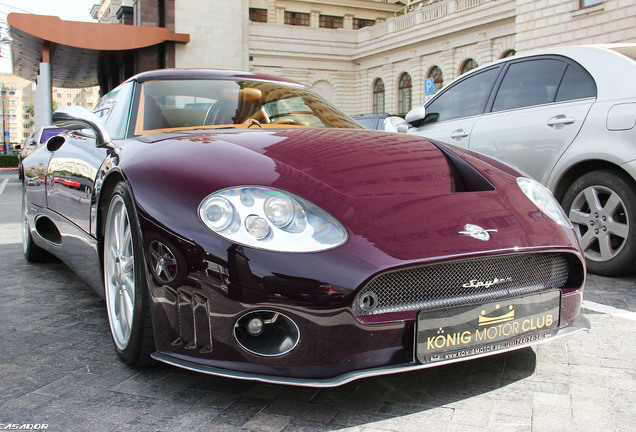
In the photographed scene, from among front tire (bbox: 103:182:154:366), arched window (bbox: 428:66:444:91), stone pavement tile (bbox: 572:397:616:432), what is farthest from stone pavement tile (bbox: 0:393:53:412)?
arched window (bbox: 428:66:444:91)

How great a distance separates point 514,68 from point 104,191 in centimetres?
371

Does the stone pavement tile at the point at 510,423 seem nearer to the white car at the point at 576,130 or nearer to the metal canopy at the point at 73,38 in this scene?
the white car at the point at 576,130

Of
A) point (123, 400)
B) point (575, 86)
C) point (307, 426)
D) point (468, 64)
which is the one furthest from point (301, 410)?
point (468, 64)

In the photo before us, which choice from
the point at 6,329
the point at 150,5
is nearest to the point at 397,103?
the point at 150,5

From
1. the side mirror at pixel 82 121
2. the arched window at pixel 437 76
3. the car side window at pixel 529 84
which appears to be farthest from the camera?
the arched window at pixel 437 76

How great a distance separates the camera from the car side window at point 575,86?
447 centimetres

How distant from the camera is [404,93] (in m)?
48.4

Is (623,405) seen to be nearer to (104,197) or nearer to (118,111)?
(104,197)

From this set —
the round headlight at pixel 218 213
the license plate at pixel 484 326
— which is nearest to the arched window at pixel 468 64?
the license plate at pixel 484 326

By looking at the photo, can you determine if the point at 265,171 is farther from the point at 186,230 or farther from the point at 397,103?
the point at 397,103

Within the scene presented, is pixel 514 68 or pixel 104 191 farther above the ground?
pixel 514 68

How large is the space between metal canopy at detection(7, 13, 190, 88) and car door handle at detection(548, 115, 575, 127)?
93.9 feet

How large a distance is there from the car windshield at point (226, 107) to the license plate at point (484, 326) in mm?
1630

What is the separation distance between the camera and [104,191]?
9.05 feet
